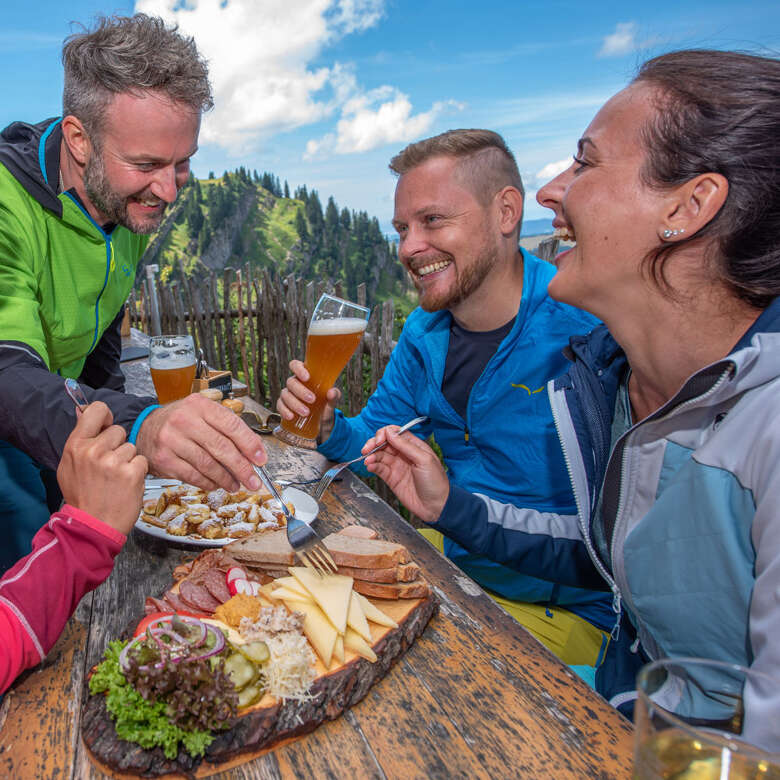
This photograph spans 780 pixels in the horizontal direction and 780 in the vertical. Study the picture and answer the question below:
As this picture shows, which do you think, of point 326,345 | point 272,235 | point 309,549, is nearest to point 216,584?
point 309,549

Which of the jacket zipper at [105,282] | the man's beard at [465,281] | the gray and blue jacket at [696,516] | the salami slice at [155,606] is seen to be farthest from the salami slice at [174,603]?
the jacket zipper at [105,282]

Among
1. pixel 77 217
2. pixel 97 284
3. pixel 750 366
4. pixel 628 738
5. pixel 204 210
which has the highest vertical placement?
pixel 204 210

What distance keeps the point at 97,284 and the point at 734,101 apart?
9.38ft

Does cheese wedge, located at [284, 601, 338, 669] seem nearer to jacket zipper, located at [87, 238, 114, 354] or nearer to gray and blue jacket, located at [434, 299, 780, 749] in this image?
gray and blue jacket, located at [434, 299, 780, 749]

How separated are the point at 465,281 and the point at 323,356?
893 mm

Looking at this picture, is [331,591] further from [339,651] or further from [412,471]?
[412,471]

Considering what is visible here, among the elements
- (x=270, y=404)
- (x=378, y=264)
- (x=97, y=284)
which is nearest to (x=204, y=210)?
(x=378, y=264)

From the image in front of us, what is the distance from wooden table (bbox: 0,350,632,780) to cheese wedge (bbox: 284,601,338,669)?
135 mm

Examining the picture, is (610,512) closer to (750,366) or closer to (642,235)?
(750,366)

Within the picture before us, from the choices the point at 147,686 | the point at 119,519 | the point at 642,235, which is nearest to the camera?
the point at 147,686

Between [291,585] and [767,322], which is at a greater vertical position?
[767,322]

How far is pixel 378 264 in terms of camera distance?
89312mm

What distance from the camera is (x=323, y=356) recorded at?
241 centimetres

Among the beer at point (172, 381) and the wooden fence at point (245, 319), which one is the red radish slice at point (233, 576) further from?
the wooden fence at point (245, 319)
